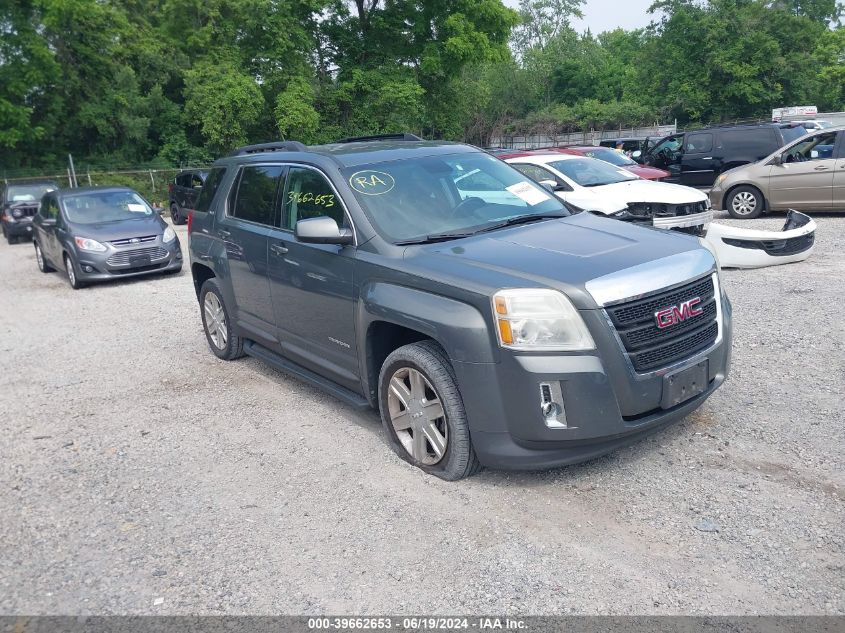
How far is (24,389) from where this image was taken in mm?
6648

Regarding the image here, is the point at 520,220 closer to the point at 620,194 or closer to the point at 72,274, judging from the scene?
the point at 620,194

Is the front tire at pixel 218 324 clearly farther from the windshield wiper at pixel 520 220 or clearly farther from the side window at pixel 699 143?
the side window at pixel 699 143

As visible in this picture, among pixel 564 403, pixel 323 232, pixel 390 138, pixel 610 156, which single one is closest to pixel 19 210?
pixel 610 156

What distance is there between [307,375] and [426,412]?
152 cm

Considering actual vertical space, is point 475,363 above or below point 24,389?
above

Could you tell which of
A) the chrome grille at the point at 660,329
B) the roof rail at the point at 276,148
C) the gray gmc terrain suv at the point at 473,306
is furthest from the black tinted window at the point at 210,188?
the chrome grille at the point at 660,329

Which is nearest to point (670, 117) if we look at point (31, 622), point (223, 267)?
point (223, 267)

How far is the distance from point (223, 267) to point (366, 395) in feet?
7.75

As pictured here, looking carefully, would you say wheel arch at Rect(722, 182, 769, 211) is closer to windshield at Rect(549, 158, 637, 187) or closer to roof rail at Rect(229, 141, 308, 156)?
windshield at Rect(549, 158, 637, 187)

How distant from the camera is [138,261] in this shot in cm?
1189

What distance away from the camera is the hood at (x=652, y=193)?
33.9 ft

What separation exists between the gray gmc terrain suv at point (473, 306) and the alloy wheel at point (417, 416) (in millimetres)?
11

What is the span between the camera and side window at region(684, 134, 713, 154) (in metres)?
17.4

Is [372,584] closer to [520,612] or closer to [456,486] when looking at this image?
[520,612]
